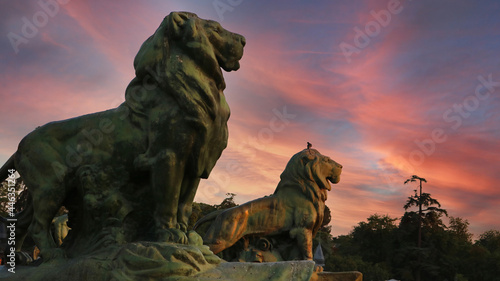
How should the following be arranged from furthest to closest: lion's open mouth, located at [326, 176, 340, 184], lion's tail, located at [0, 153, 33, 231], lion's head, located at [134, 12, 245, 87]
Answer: lion's open mouth, located at [326, 176, 340, 184] → lion's tail, located at [0, 153, 33, 231] → lion's head, located at [134, 12, 245, 87]

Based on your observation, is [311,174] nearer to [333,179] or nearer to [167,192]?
[333,179]

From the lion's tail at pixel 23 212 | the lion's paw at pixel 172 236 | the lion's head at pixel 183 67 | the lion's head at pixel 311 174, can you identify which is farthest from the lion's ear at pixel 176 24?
the lion's head at pixel 311 174

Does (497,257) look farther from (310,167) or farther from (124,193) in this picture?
(124,193)

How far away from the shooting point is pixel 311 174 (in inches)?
322

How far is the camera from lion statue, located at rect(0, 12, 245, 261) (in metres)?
3.24

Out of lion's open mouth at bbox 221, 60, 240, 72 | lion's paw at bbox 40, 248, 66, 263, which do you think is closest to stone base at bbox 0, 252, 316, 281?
lion's paw at bbox 40, 248, 66, 263

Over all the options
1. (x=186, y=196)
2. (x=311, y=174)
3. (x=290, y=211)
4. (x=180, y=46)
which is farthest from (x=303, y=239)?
(x=180, y=46)

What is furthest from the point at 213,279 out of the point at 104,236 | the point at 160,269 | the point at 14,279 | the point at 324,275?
the point at 324,275

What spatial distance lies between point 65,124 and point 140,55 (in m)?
0.70

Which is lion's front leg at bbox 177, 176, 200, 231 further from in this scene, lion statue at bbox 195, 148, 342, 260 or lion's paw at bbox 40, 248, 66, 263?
lion statue at bbox 195, 148, 342, 260

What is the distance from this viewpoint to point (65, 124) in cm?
344

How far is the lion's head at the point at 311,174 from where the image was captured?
26.8 ft

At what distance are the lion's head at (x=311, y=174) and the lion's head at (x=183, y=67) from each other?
4873mm

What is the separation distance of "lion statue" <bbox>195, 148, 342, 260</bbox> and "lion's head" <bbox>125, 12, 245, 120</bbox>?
4.62 metres
